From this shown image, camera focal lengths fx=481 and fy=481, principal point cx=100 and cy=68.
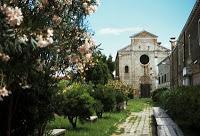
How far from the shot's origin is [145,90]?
77000 mm

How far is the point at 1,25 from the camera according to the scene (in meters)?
5.18

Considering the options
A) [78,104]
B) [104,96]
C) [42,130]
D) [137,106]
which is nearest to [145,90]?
[137,106]

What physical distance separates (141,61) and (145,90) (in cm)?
469

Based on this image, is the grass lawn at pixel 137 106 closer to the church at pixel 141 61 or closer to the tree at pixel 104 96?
the tree at pixel 104 96

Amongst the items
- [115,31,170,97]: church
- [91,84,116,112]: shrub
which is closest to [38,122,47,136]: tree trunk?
[91,84,116,112]: shrub

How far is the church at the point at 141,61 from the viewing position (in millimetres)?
76000

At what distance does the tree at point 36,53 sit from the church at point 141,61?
6710 centimetres

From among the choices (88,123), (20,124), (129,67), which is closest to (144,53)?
(129,67)

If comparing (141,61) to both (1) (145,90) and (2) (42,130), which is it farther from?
(2) (42,130)

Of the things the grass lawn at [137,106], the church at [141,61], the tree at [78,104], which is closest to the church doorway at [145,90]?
the church at [141,61]

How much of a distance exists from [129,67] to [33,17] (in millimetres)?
69957

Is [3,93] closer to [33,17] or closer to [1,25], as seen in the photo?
[1,25]

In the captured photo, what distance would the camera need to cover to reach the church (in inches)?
A: 2992

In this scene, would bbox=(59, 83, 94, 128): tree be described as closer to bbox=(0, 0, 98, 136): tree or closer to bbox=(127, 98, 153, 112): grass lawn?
bbox=(0, 0, 98, 136): tree
